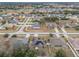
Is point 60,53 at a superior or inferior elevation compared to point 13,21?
inferior

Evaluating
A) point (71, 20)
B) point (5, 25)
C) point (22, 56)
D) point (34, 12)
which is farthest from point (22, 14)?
point (22, 56)

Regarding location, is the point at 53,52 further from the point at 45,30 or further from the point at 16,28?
the point at 16,28

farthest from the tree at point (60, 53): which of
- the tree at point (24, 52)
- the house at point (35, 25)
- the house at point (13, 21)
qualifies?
the house at point (13, 21)

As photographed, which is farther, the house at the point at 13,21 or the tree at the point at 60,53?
the house at the point at 13,21

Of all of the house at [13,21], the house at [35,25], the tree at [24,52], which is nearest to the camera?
the tree at [24,52]

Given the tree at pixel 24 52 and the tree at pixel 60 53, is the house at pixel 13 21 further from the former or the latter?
the tree at pixel 60 53

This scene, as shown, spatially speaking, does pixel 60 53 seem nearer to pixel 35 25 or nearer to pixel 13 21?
pixel 35 25

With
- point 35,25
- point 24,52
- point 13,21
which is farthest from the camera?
point 13,21

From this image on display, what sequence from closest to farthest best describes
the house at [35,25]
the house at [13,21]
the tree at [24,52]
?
the tree at [24,52] → the house at [35,25] → the house at [13,21]

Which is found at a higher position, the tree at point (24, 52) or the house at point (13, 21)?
the house at point (13, 21)

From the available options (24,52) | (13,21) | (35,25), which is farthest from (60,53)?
(13,21)

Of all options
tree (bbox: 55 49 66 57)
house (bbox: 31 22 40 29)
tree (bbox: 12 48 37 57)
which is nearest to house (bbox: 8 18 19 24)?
house (bbox: 31 22 40 29)

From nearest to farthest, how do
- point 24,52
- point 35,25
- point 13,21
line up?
point 24,52, point 35,25, point 13,21

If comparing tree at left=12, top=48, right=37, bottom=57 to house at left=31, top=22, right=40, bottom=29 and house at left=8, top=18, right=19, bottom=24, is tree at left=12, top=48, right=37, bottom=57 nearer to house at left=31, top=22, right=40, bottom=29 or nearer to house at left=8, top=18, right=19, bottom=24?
house at left=31, top=22, right=40, bottom=29
